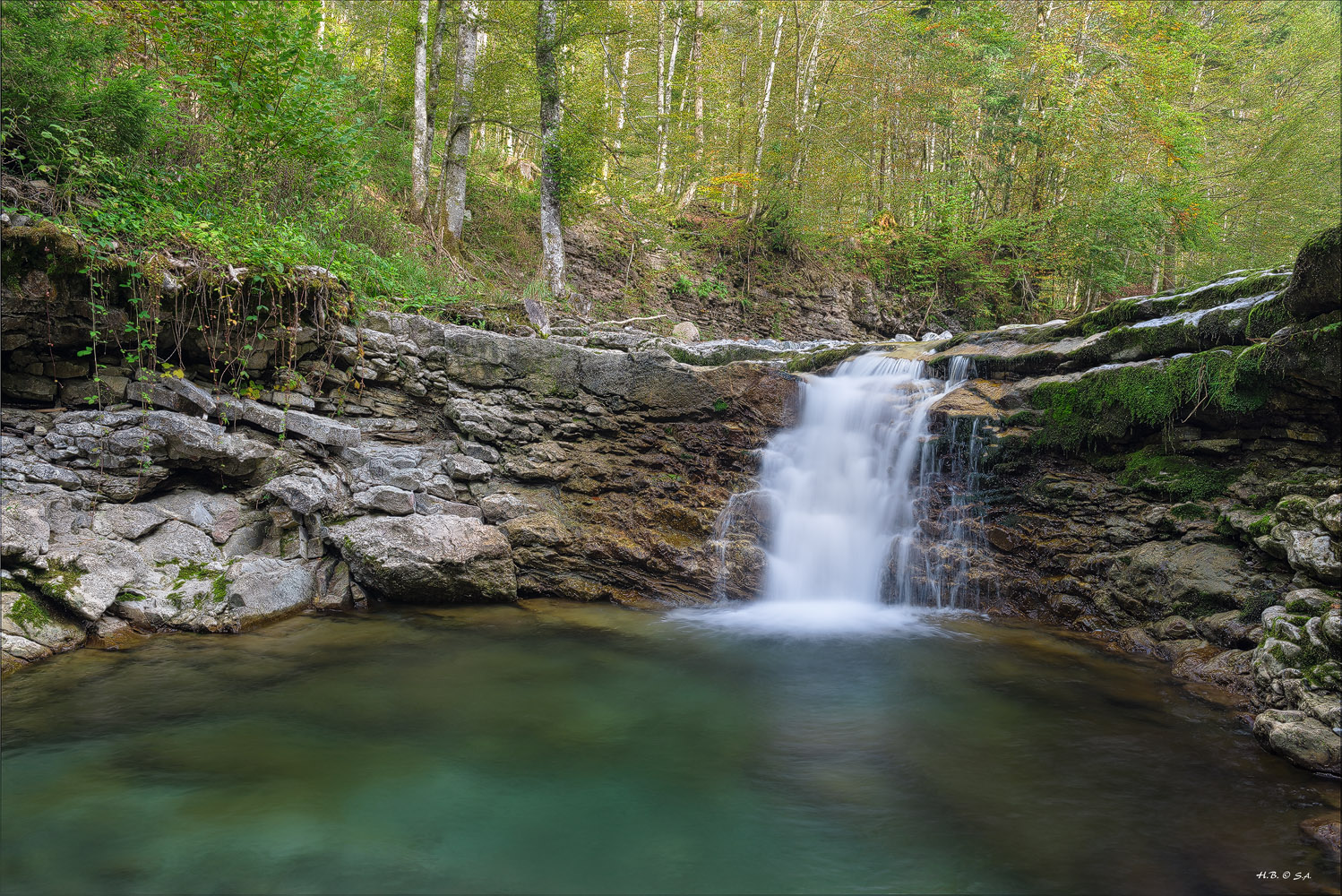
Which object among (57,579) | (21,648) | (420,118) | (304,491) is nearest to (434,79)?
(420,118)

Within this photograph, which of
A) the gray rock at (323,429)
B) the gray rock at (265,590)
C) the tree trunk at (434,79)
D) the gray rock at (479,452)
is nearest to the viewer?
the gray rock at (265,590)

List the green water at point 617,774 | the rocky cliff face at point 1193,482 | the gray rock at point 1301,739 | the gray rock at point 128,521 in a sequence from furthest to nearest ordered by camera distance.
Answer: the gray rock at point 128,521 < the rocky cliff face at point 1193,482 < the gray rock at point 1301,739 < the green water at point 617,774

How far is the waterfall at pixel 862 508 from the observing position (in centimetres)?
730

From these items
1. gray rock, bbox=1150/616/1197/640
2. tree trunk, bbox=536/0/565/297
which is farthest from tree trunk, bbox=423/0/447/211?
gray rock, bbox=1150/616/1197/640

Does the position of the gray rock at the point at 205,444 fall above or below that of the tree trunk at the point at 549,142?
below

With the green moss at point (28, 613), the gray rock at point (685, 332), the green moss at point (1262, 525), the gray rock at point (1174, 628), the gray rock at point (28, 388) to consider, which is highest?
the gray rock at point (685, 332)

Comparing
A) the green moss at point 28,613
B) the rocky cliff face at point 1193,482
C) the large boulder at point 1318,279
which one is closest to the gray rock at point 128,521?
the green moss at point 28,613

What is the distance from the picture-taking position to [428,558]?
21.6 feet

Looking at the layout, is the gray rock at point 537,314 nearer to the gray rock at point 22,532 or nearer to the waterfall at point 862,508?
the waterfall at point 862,508

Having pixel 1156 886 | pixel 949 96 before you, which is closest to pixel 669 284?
pixel 949 96

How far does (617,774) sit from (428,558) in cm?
358

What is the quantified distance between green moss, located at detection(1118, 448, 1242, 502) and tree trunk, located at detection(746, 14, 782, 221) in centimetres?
1128

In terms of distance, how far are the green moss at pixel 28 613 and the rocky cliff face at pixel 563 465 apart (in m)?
0.03

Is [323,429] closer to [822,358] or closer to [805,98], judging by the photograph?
[822,358]
